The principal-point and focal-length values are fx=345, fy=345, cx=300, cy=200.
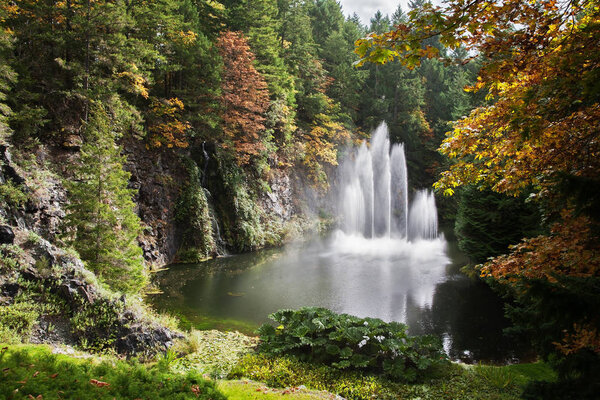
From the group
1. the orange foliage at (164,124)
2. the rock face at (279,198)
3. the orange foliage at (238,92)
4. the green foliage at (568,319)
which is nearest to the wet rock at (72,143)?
the orange foliage at (164,124)

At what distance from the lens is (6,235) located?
6.72 metres

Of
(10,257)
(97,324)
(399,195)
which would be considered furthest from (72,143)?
(399,195)

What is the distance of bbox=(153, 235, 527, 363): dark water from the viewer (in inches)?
369

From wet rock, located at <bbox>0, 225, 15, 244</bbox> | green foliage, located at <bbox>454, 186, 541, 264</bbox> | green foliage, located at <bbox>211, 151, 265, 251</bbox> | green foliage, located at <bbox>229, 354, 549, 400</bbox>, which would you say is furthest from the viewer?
green foliage, located at <bbox>211, 151, 265, 251</bbox>

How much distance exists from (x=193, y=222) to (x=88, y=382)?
45.8ft

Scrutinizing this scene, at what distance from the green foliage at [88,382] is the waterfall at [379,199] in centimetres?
2503

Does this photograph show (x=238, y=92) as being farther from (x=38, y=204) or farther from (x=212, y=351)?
(x=212, y=351)

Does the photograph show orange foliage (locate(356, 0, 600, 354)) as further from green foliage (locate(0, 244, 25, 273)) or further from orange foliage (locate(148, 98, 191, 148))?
orange foliage (locate(148, 98, 191, 148))

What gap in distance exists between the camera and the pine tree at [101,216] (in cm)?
824

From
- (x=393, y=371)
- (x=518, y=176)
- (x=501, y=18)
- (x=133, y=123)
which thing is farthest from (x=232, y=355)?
(x=133, y=123)

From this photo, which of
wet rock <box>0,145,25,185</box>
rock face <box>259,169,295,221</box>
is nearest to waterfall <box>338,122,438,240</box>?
rock face <box>259,169,295,221</box>

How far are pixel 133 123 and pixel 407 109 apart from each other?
29.5 metres

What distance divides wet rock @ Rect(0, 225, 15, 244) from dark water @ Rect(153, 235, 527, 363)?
4.63m

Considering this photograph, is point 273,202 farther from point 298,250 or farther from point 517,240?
point 517,240
